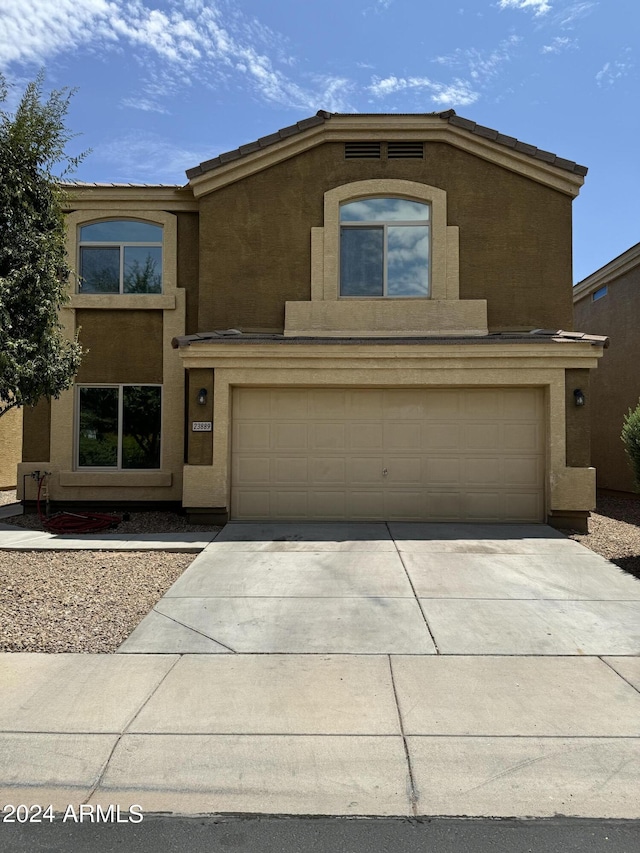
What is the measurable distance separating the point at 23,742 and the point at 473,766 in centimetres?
291

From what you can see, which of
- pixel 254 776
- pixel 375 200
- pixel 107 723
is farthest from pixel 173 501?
pixel 254 776

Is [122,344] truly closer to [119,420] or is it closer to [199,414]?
[119,420]

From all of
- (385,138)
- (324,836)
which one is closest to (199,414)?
(385,138)

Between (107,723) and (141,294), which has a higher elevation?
(141,294)

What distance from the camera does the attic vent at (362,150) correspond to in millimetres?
11906

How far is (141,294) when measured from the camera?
12.5m

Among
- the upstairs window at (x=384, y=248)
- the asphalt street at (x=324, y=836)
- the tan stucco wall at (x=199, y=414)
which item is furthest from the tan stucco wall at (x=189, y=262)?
the asphalt street at (x=324, y=836)

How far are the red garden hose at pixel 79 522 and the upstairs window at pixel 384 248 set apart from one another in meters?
6.13

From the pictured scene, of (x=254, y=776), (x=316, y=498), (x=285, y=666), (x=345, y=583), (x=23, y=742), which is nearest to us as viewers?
(x=254, y=776)

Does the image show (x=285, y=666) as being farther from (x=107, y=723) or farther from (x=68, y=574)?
(x=68, y=574)

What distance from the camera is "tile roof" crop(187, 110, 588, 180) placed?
11516 millimetres

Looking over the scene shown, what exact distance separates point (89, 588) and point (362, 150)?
953 centimetres

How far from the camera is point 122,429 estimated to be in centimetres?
1238

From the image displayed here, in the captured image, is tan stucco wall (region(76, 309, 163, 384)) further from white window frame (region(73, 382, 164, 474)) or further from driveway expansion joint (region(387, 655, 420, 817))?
driveway expansion joint (region(387, 655, 420, 817))
